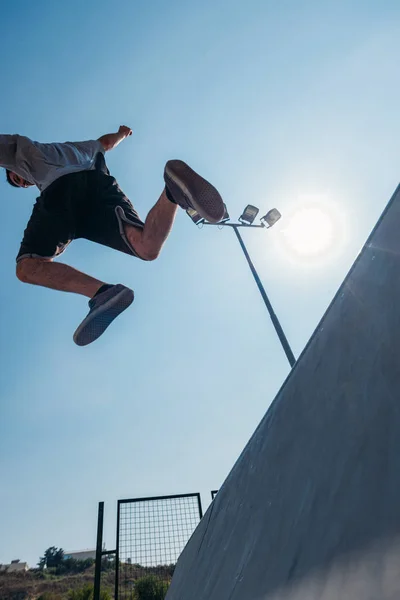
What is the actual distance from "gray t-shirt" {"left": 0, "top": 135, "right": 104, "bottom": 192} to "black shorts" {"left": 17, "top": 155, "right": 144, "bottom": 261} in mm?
58

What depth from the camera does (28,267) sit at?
7.18 ft

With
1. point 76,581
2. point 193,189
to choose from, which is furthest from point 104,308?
point 76,581

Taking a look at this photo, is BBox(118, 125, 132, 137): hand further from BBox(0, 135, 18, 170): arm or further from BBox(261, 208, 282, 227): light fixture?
BBox(261, 208, 282, 227): light fixture

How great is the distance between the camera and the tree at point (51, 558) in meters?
46.0

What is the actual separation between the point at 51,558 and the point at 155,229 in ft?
195

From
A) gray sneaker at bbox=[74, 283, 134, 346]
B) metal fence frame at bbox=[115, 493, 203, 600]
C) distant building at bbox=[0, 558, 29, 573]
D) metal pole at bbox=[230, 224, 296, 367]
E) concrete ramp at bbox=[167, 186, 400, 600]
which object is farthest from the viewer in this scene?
distant building at bbox=[0, 558, 29, 573]

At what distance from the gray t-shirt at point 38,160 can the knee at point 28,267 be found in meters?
0.41

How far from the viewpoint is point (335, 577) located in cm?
45

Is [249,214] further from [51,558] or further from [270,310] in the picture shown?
[51,558]

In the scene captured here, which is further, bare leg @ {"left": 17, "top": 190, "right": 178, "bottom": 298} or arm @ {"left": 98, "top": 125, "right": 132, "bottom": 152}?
arm @ {"left": 98, "top": 125, "right": 132, "bottom": 152}

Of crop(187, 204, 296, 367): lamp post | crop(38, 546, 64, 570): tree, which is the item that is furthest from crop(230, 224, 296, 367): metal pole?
crop(38, 546, 64, 570): tree

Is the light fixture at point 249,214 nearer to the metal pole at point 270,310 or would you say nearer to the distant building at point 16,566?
the metal pole at point 270,310

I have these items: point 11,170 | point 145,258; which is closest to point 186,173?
point 145,258

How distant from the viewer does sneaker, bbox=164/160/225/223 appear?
1.90 m
